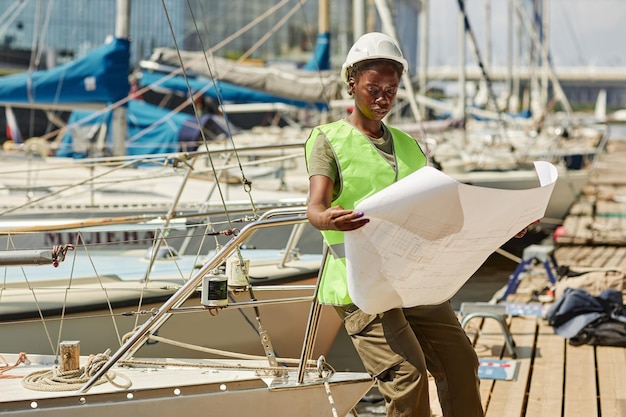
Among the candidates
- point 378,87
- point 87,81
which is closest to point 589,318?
point 378,87

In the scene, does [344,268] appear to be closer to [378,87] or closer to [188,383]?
[378,87]

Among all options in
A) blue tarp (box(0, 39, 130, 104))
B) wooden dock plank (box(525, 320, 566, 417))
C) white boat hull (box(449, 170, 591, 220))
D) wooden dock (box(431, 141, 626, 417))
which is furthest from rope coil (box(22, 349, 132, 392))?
white boat hull (box(449, 170, 591, 220))

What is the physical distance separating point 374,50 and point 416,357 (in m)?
1.15

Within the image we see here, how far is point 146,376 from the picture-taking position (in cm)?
433

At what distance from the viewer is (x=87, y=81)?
1245 cm

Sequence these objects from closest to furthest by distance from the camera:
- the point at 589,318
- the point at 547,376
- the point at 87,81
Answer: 1. the point at 547,376
2. the point at 589,318
3. the point at 87,81

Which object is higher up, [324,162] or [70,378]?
[324,162]

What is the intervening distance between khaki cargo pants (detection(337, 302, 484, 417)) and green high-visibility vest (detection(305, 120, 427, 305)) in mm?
105

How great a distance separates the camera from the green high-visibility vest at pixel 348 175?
3.62 metres

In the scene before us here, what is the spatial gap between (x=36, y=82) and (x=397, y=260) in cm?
1039

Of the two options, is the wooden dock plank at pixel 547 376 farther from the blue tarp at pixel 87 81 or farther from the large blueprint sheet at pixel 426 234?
the blue tarp at pixel 87 81

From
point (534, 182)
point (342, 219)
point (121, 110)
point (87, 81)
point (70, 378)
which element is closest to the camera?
point (342, 219)

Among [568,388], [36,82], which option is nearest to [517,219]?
[568,388]

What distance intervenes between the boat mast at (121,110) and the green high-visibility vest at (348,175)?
862cm
